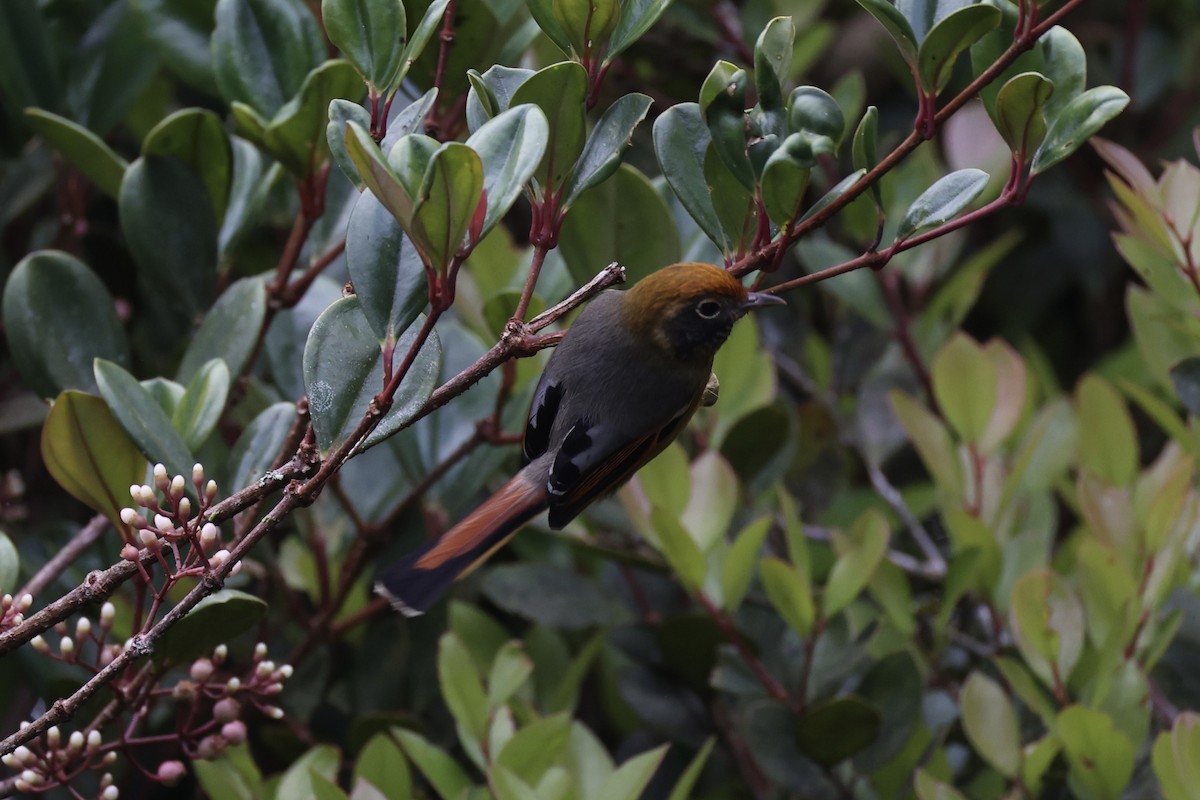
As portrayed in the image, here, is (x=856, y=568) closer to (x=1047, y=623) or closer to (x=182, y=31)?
(x=1047, y=623)

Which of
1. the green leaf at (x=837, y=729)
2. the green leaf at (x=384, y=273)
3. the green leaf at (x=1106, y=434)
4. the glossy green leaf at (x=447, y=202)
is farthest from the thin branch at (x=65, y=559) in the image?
the green leaf at (x=1106, y=434)

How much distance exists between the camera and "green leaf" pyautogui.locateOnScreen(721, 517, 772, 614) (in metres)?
1.90

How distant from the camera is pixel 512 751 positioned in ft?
5.47

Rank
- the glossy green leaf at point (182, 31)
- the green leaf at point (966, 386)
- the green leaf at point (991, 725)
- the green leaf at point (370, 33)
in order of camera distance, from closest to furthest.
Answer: the green leaf at point (370, 33), the green leaf at point (991, 725), the glossy green leaf at point (182, 31), the green leaf at point (966, 386)

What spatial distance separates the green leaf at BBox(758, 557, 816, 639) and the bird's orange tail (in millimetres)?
354

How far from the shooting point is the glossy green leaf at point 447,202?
1103 millimetres

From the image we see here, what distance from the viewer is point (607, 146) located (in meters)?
1.36

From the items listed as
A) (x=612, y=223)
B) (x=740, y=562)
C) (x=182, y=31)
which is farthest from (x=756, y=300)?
(x=182, y=31)

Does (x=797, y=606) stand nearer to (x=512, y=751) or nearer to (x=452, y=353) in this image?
(x=512, y=751)

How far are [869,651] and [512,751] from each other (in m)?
0.65

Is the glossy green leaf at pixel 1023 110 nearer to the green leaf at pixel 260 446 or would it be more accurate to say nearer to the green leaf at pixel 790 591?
the green leaf at pixel 790 591

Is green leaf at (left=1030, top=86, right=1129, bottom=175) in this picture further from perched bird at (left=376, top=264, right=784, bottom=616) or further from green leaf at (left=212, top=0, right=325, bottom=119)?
green leaf at (left=212, top=0, right=325, bottom=119)

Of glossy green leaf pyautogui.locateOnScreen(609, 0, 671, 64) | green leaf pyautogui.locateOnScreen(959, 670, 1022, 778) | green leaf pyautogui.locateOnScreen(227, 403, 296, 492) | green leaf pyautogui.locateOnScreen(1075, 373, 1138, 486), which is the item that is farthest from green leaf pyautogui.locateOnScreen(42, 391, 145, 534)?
green leaf pyautogui.locateOnScreen(1075, 373, 1138, 486)

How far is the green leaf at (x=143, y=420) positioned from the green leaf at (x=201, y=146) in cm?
50
